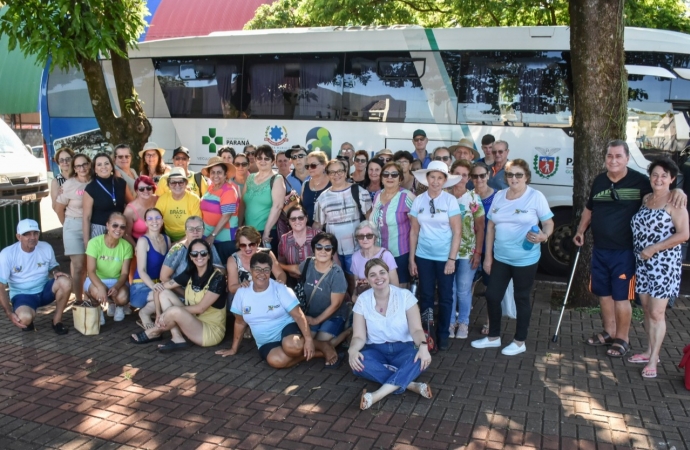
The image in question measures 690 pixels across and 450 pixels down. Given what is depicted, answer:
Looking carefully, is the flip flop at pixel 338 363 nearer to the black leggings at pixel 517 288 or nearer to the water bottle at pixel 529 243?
the black leggings at pixel 517 288

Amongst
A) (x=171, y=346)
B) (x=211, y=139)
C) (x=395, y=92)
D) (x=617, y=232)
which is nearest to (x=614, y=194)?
(x=617, y=232)

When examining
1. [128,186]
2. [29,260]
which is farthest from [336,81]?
[29,260]

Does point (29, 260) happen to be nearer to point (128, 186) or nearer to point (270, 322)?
point (128, 186)

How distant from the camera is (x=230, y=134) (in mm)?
10352

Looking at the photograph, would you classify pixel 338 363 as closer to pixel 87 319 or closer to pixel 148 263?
pixel 148 263

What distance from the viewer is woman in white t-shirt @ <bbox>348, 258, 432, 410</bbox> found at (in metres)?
4.74

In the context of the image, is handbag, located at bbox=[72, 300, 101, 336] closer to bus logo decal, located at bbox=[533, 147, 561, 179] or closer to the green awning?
bus logo decal, located at bbox=[533, 147, 561, 179]

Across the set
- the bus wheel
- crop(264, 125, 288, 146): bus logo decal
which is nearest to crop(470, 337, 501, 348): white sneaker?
the bus wheel

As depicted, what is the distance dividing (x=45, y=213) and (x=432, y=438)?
13.3m

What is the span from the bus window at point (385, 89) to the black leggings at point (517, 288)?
392 centimetres

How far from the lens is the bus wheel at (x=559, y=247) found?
8.62 metres

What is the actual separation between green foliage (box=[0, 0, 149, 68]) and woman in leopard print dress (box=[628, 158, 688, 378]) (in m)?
6.34

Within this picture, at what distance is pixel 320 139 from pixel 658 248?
5.80 m

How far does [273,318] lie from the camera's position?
5.45 metres
